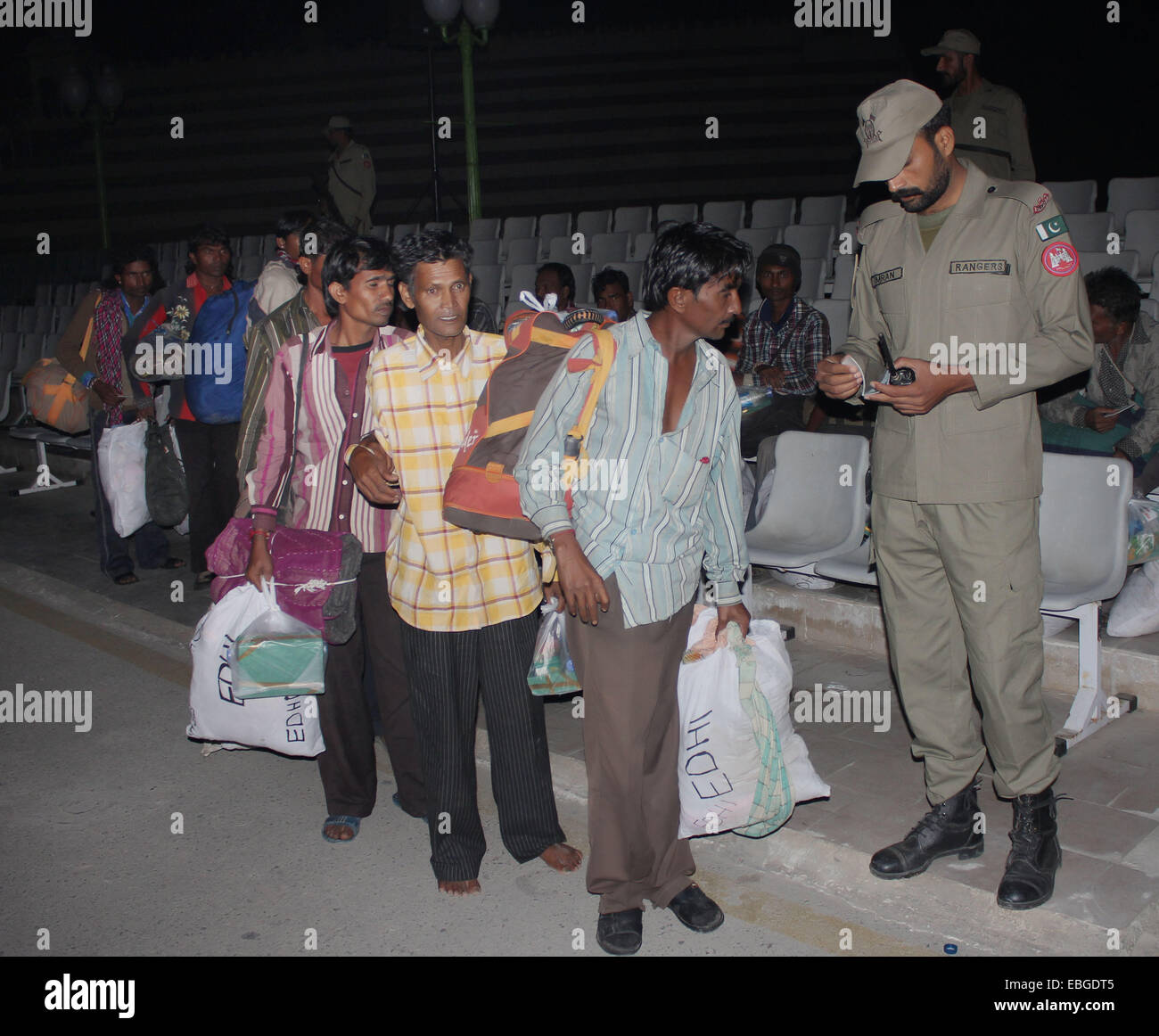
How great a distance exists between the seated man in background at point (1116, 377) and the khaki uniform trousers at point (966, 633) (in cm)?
221

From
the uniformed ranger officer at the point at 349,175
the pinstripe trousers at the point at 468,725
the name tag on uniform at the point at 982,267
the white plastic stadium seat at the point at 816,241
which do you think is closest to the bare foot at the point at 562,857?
the pinstripe trousers at the point at 468,725

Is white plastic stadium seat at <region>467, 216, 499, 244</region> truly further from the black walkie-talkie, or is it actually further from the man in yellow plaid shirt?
the black walkie-talkie

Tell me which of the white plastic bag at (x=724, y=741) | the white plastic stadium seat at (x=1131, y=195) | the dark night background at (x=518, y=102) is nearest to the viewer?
the white plastic bag at (x=724, y=741)

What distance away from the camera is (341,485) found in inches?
136

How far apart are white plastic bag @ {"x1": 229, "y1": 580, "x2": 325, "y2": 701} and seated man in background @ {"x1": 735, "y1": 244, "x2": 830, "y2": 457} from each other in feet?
10.6

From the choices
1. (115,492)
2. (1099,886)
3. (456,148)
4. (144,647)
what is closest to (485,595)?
(1099,886)

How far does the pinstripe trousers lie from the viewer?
309 centimetres

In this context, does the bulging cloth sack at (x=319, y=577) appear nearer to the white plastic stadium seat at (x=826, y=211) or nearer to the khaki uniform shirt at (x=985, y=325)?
the khaki uniform shirt at (x=985, y=325)

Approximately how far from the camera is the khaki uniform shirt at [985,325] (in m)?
2.71

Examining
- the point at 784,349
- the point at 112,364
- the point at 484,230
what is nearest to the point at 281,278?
the point at 112,364

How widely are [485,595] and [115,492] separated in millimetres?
4068

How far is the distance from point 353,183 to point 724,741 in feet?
35.0

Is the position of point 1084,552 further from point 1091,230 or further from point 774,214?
point 774,214

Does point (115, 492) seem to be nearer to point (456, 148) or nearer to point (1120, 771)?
point (1120, 771)
